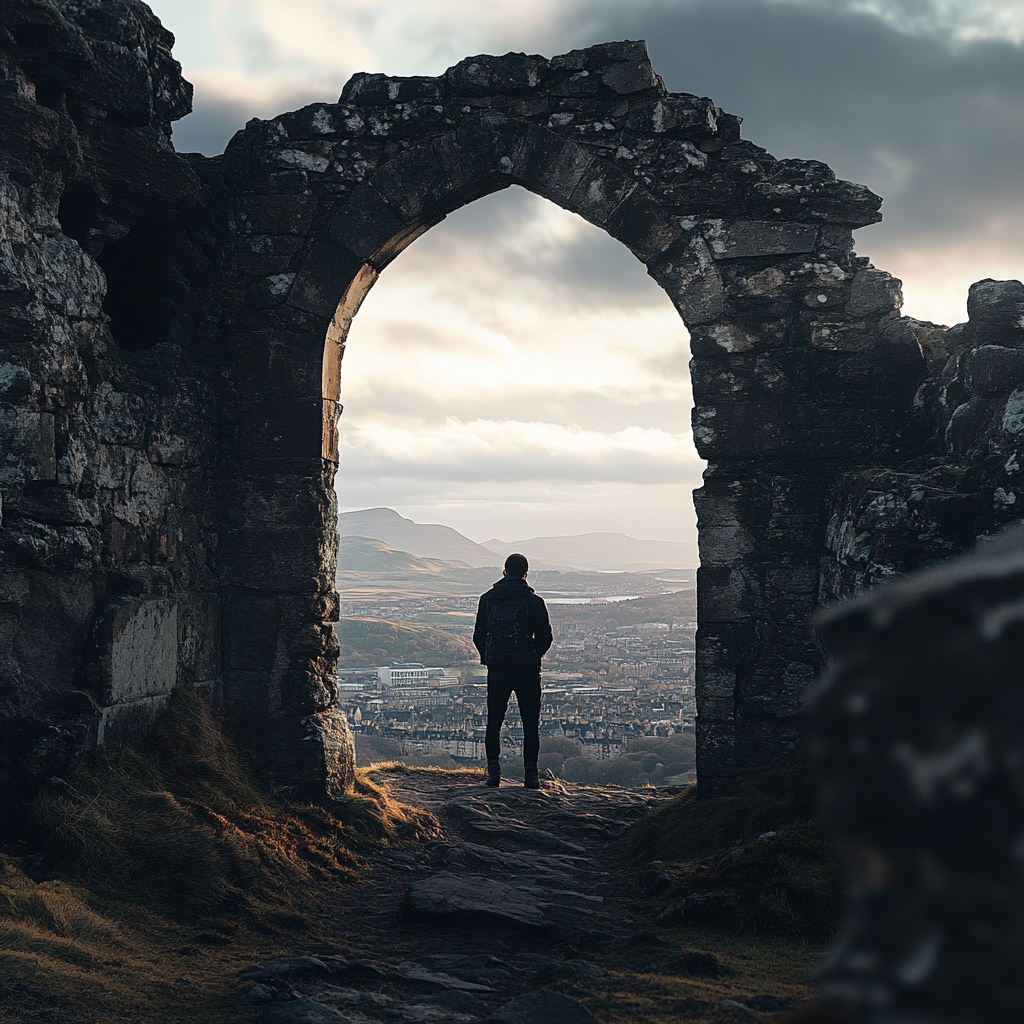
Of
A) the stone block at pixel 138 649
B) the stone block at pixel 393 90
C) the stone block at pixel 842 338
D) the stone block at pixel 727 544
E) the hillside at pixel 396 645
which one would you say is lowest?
the hillside at pixel 396 645

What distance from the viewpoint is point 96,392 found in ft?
16.1

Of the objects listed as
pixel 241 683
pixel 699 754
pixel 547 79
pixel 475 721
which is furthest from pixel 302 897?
pixel 475 721

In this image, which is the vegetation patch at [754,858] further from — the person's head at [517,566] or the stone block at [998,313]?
the stone block at [998,313]

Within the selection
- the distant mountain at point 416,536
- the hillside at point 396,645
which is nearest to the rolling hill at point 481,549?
the distant mountain at point 416,536

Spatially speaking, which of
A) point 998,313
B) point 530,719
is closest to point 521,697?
point 530,719

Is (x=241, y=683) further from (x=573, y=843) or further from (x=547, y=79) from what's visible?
(x=547, y=79)

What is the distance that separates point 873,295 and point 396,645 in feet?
99.1

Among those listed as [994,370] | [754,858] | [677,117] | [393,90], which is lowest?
[754,858]

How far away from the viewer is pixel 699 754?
5766mm

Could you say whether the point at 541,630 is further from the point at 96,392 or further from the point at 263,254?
the point at 96,392

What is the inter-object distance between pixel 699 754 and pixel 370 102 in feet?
15.5

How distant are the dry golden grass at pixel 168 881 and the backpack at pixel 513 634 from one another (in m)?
1.56

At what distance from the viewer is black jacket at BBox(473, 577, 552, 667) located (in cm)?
687

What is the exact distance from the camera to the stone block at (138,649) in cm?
466
